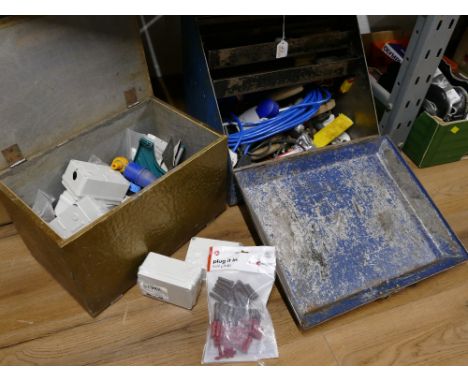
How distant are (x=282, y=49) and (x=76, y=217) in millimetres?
549

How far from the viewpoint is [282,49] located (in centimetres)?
86

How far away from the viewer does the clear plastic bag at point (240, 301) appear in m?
0.68

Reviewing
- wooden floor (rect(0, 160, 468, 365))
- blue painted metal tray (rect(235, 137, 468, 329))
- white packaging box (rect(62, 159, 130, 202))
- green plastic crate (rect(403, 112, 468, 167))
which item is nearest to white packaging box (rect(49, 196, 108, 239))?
white packaging box (rect(62, 159, 130, 202))

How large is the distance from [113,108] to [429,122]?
0.74m

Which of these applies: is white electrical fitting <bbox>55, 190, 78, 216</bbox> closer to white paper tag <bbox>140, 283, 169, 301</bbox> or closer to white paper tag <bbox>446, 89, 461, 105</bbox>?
white paper tag <bbox>140, 283, 169, 301</bbox>

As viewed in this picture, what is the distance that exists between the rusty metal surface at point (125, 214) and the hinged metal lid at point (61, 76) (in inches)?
1.2

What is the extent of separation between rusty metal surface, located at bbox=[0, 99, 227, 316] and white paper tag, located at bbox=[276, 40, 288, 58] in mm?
247

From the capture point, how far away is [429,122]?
955mm

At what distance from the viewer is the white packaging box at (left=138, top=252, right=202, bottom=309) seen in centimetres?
70

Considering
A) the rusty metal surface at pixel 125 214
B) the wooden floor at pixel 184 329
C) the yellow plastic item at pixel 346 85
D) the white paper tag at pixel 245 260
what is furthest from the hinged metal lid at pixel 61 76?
the yellow plastic item at pixel 346 85

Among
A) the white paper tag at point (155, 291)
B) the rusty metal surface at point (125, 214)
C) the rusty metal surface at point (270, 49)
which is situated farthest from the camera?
the rusty metal surface at point (270, 49)

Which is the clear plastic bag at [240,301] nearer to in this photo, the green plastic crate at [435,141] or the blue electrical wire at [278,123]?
the blue electrical wire at [278,123]

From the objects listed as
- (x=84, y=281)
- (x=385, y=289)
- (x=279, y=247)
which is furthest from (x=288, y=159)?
(x=84, y=281)
